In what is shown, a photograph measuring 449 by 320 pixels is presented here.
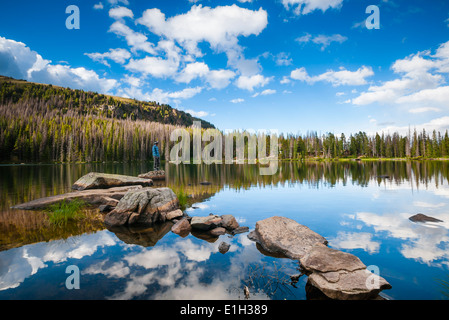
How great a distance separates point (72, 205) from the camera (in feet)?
42.3

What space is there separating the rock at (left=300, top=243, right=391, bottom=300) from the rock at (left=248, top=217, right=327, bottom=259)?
1409mm

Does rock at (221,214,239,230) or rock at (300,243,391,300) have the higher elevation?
rock at (300,243,391,300)

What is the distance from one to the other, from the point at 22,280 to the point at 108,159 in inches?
4784

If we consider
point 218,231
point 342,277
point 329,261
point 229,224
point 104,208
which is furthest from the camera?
point 104,208

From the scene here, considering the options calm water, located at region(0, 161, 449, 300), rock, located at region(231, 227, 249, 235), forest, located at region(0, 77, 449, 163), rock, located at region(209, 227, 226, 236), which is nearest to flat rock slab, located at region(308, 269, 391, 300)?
calm water, located at region(0, 161, 449, 300)

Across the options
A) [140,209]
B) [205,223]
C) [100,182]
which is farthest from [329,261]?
[100,182]

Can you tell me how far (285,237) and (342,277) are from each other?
10.6ft

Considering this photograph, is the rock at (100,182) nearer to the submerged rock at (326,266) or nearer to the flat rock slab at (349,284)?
the submerged rock at (326,266)

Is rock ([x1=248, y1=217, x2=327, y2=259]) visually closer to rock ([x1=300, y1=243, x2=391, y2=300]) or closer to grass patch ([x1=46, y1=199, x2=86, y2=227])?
rock ([x1=300, y1=243, x2=391, y2=300])

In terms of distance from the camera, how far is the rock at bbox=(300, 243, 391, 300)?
205 inches

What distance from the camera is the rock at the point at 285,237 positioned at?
8077mm

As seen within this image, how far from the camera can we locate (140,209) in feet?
38.4

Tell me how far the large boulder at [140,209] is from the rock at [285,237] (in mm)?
5567

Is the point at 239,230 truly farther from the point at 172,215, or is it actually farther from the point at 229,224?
the point at 172,215
